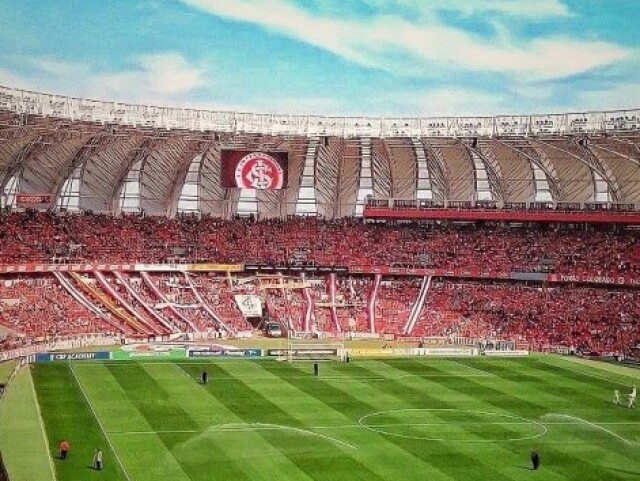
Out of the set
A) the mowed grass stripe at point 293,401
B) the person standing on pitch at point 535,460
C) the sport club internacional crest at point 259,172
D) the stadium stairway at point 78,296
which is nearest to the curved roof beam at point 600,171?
the sport club internacional crest at point 259,172

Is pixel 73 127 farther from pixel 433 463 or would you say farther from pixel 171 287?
pixel 433 463

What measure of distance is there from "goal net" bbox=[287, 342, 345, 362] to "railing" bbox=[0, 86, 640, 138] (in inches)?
450

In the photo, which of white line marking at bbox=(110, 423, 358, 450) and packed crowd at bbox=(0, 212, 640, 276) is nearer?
white line marking at bbox=(110, 423, 358, 450)

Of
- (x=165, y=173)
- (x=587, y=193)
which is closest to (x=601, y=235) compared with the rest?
(x=587, y=193)

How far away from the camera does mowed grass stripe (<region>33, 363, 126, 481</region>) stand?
21.7 meters

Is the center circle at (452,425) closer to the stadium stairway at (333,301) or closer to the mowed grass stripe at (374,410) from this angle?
the mowed grass stripe at (374,410)

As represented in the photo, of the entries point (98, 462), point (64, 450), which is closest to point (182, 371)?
point (64, 450)

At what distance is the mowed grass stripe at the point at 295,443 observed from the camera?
2238cm

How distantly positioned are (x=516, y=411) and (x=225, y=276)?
2407 cm

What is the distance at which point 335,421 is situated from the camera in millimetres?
27734

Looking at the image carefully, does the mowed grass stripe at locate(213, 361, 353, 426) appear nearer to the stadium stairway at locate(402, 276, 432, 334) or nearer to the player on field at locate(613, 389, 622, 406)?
the player on field at locate(613, 389, 622, 406)

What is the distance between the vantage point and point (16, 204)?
4841 centimetres

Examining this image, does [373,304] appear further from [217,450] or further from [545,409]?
[217,450]

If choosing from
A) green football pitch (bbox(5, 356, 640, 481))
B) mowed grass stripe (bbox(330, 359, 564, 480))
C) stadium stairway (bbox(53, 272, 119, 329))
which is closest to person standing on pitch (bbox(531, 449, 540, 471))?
green football pitch (bbox(5, 356, 640, 481))
